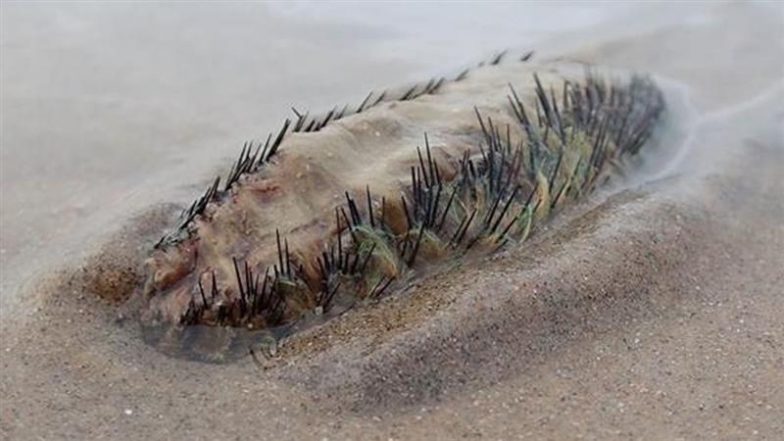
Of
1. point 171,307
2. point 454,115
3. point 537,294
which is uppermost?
point 454,115

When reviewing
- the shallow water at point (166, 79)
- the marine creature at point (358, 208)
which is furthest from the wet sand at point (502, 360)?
the shallow water at point (166, 79)

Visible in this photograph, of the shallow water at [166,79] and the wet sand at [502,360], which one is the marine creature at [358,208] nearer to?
the wet sand at [502,360]

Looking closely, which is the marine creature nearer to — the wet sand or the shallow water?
the wet sand

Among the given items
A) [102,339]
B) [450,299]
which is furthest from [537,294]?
[102,339]

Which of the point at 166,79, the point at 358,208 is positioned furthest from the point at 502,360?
the point at 166,79

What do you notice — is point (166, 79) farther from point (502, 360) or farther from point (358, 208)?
point (502, 360)

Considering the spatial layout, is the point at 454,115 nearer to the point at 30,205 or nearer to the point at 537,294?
the point at 537,294
